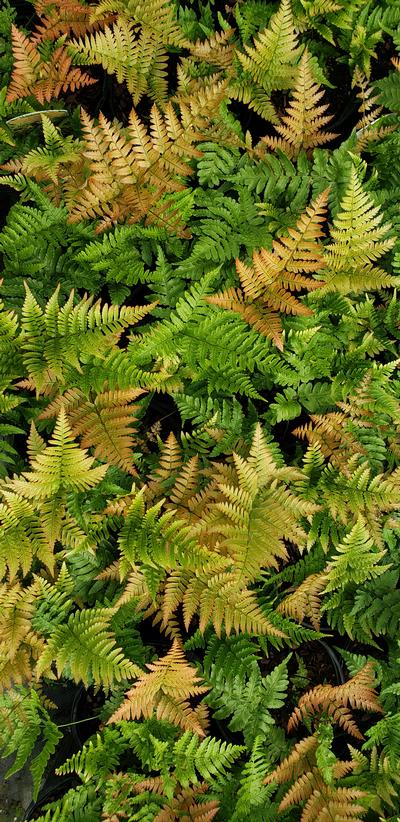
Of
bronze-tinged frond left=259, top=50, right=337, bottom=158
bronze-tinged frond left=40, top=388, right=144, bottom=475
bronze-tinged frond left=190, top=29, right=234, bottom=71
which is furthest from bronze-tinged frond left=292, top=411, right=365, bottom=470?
bronze-tinged frond left=190, top=29, right=234, bottom=71

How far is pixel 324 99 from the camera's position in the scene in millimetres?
4434

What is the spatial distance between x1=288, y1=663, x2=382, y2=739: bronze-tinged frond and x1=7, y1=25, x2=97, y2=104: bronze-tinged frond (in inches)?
156

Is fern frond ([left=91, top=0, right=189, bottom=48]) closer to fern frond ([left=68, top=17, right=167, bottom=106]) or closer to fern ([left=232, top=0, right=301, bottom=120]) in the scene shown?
fern frond ([left=68, top=17, right=167, bottom=106])

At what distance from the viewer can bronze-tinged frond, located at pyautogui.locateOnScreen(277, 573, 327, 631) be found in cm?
343

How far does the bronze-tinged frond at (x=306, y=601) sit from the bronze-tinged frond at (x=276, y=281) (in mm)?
1389

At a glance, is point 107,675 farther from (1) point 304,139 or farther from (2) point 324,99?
(2) point 324,99

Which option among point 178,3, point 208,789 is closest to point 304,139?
point 178,3

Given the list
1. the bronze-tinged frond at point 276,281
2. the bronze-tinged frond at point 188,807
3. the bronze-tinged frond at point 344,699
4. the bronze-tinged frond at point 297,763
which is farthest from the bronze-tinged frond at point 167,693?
the bronze-tinged frond at point 276,281

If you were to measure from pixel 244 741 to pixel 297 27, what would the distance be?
4605 mm

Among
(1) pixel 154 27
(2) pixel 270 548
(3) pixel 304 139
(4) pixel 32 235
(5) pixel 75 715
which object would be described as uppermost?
(1) pixel 154 27

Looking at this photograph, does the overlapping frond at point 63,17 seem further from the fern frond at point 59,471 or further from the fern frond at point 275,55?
the fern frond at point 59,471

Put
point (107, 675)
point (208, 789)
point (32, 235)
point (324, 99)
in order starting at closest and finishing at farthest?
1. point (107, 675)
2. point (208, 789)
3. point (32, 235)
4. point (324, 99)

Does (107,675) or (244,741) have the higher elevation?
(107,675)

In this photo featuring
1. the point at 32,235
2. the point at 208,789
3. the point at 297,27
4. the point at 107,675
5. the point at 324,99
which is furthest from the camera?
the point at 324,99
